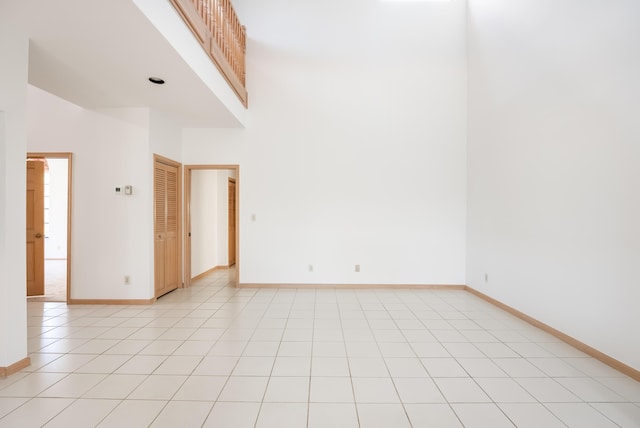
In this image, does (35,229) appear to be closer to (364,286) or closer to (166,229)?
(166,229)

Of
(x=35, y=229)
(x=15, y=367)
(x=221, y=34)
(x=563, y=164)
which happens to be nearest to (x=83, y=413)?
(x=15, y=367)

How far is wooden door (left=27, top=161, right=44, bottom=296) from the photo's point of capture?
16.4 ft

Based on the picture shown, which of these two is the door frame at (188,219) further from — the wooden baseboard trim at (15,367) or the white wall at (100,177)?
the wooden baseboard trim at (15,367)

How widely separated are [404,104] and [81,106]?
474cm

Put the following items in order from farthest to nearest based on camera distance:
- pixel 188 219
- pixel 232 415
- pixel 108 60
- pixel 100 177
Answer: pixel 188 219
pixel 100 177
pixel 108 60
pixel 232 415

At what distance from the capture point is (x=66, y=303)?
460cm

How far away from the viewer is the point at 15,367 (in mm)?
2645

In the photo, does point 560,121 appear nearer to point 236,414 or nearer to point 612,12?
point 612,12

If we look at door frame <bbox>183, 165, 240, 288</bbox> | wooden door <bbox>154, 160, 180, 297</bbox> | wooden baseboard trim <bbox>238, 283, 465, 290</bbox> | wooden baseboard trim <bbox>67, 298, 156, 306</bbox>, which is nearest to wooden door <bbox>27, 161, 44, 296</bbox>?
wooden baseboard trim <bbox>67, 298, 156, 306</bbox>

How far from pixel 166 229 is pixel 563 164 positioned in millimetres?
5204

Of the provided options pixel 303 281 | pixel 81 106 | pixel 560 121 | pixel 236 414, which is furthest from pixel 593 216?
pixel 81 106

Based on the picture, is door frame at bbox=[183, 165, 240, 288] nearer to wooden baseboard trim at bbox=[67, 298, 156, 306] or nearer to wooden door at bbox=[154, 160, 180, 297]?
wooden door at bbox=[154, 160, 180, 297]

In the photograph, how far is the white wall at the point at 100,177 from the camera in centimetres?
452

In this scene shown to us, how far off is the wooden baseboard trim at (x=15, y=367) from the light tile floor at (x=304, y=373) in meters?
0.05
